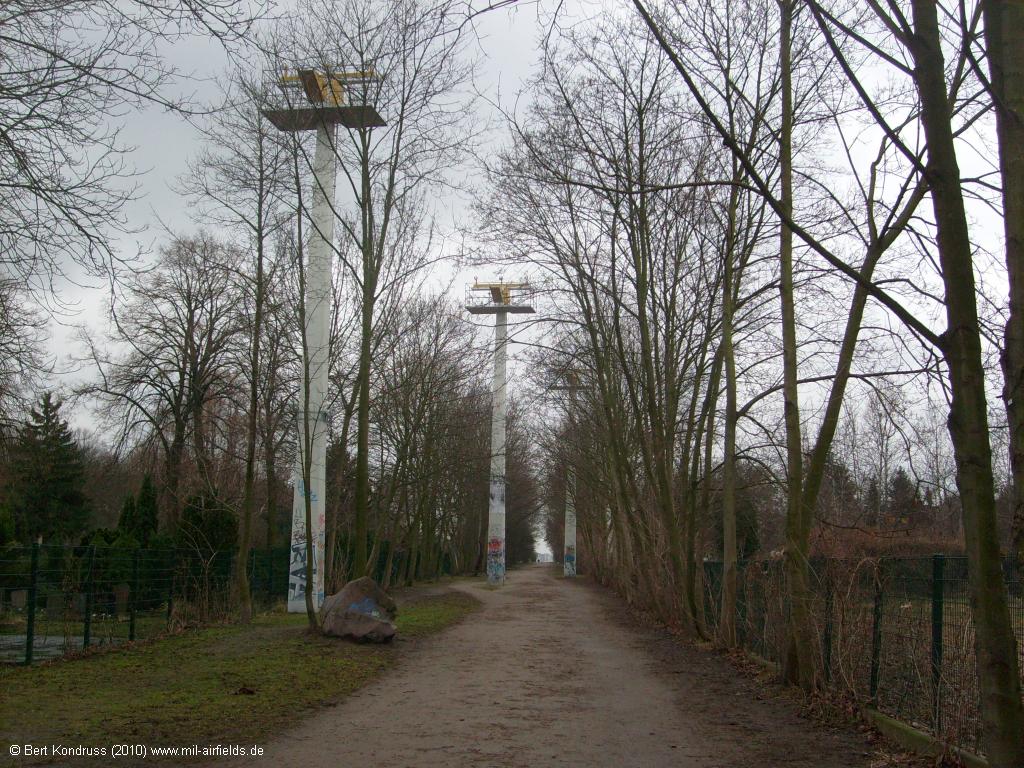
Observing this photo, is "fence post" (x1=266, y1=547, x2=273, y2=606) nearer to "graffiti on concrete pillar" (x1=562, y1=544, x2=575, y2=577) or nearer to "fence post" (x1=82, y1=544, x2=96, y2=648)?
"fence post" (x1=82, y1=544, x2=96, y2=648)

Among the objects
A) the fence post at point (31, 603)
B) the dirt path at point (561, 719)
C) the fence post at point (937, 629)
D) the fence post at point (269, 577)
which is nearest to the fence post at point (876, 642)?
the dirt path at point (561, 719)

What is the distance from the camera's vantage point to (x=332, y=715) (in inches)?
318

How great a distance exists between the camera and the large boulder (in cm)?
1347

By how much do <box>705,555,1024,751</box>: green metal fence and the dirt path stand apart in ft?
1.90

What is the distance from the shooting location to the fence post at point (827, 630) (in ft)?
28.9

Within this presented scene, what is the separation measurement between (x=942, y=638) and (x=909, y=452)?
1482mm

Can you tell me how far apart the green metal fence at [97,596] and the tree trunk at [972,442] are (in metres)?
10.1

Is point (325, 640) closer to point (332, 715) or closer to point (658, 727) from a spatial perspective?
point (332, 715)

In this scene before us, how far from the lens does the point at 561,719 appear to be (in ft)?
26.6

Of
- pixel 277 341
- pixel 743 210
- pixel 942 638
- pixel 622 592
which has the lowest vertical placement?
pixel 622 592

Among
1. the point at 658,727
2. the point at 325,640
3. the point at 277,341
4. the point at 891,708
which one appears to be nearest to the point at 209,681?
the point at 325,640

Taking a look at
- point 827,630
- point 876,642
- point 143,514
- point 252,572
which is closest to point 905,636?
point 876,642

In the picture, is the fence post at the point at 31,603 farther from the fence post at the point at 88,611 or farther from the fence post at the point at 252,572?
the fence post at the point at 252,572

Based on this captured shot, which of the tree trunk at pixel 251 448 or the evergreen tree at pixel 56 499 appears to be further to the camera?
the evergreen tree at pixel 56 499
